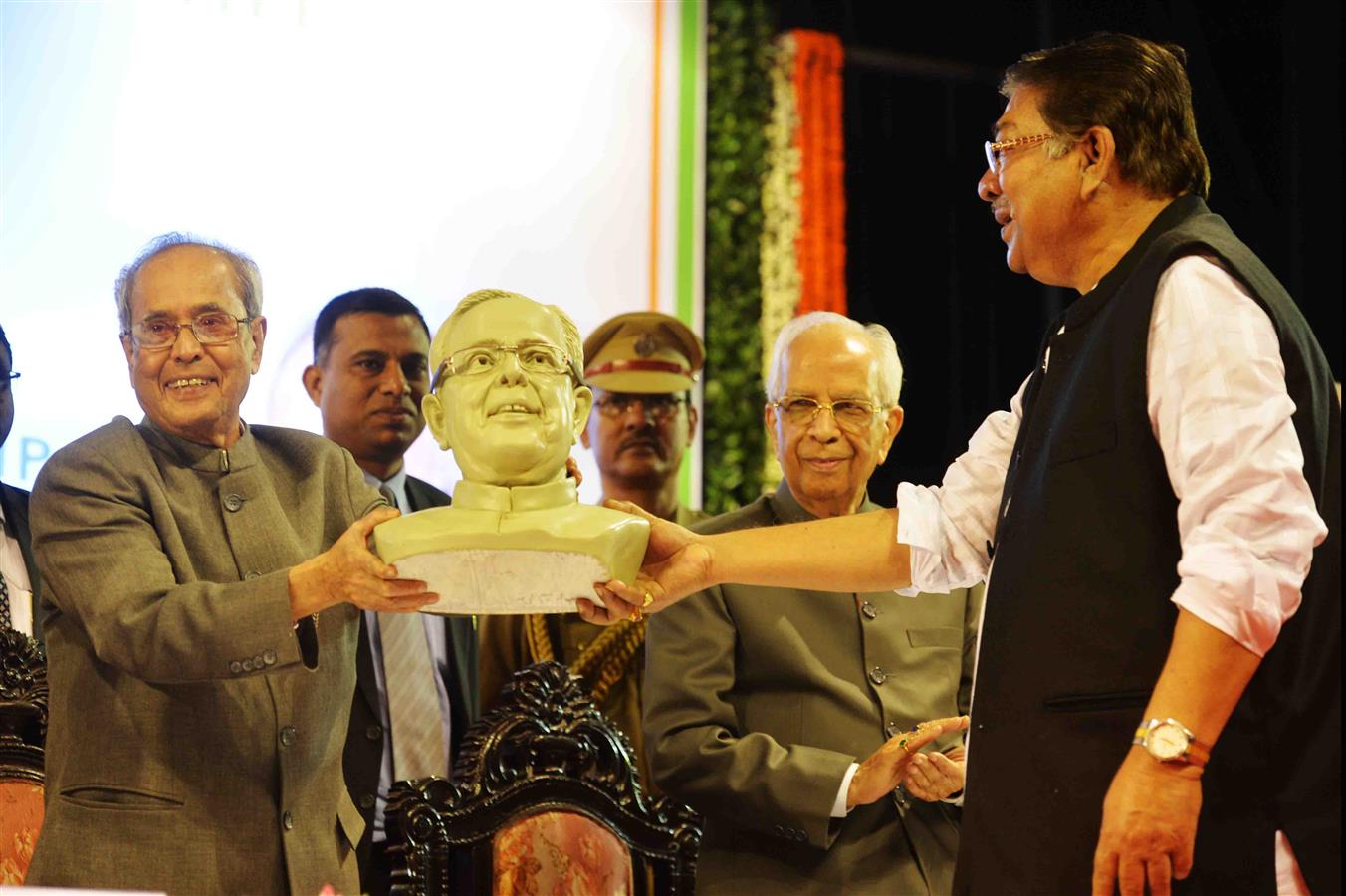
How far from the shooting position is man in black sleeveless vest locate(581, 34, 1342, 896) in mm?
1670

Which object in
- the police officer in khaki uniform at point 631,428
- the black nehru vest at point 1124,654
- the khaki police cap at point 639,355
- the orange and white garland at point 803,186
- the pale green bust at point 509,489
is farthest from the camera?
the orange and white garland at point 803,186

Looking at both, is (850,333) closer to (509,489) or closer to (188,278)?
(509,489)

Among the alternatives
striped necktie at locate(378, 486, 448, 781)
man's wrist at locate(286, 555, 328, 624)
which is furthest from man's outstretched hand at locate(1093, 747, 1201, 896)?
striped necktie at locate(378, 486, 448, 781)

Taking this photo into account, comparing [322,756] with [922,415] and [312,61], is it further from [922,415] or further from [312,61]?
[922,415]

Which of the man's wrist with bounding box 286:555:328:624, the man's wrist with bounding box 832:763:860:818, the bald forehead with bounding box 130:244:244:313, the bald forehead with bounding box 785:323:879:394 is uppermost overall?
the bald forehead with bounding box 130:244:244:313

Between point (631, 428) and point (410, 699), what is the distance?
0.91 meters

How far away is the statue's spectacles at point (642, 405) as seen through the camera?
363 centimetres

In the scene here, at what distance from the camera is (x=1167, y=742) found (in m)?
1.66

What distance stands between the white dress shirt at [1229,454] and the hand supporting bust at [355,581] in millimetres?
1008

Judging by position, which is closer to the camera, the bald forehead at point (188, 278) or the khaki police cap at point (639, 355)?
the bald forehead at point (188, 278)

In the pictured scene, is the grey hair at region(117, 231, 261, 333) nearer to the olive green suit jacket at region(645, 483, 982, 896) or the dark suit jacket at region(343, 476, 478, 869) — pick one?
the dark suit jacket at region(343, 476, 478, 869)

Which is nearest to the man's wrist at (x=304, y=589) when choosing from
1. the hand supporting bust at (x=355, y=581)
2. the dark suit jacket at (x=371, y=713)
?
the hand supporting bust at (x=355, y=581)

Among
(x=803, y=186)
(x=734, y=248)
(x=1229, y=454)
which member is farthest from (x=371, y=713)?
(x=803, y=186)

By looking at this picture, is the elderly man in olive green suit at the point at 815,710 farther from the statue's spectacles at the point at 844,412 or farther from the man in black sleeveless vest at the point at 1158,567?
the man in black sleeveless vest at the point at 1158,567
